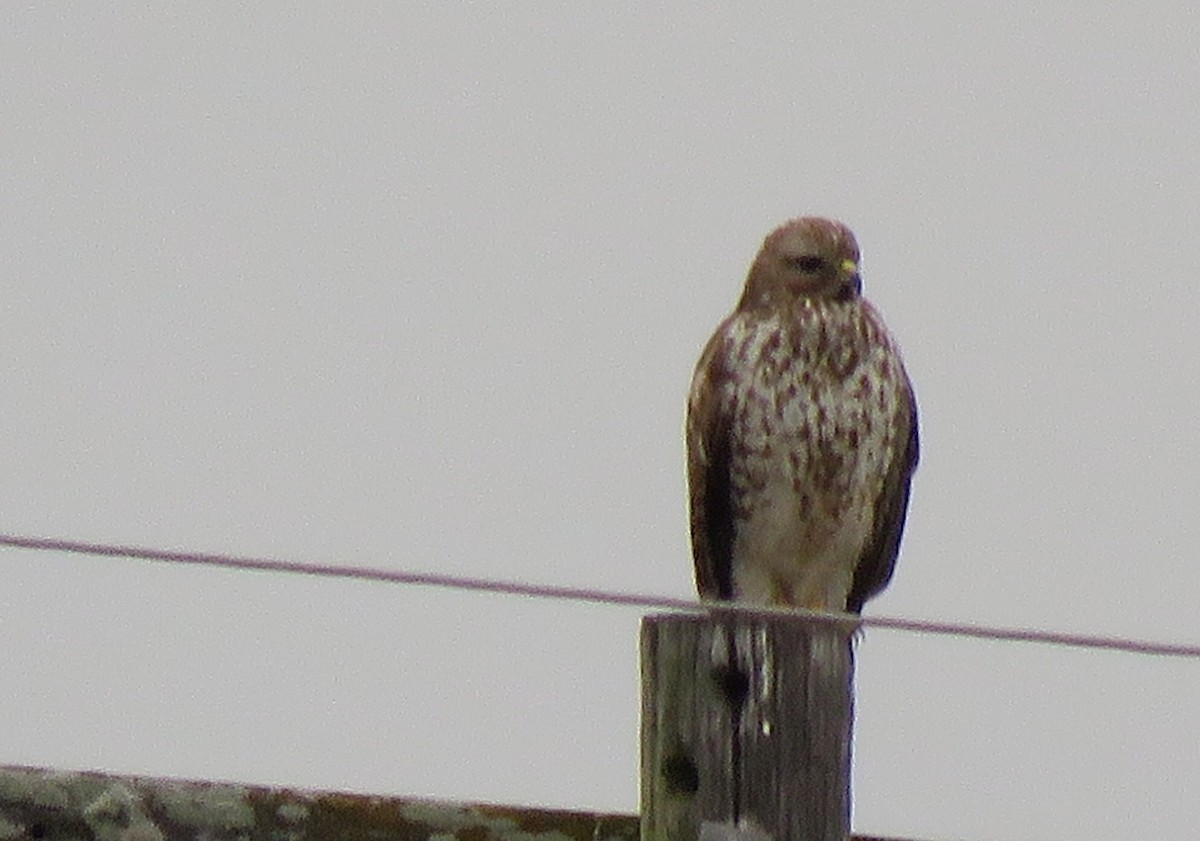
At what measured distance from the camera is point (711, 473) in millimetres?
7109

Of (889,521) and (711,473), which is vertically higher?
(711,473)

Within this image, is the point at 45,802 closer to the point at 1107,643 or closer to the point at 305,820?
the point at 305,820

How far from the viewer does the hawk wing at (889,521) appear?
7145 mm

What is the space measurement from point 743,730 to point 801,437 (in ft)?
11.9

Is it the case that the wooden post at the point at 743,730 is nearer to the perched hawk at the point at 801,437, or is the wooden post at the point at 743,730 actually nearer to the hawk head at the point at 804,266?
the perched hawk at the point at 801,437

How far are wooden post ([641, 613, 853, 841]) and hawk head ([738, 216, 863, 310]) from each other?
3.92 metres

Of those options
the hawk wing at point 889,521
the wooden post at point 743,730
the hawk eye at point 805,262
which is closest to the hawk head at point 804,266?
the hawk eye at point 805,262

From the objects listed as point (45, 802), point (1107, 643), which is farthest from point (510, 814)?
point (1107, 643)

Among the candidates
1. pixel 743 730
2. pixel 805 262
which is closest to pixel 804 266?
pixel 805 262

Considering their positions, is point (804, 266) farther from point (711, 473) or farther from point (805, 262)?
point (711, 473)

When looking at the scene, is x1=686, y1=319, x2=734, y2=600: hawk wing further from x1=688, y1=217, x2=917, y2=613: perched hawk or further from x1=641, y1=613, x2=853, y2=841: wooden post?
x1=641, y1=613, x2=853, y2=841: wooden post

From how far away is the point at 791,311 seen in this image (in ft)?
23.7

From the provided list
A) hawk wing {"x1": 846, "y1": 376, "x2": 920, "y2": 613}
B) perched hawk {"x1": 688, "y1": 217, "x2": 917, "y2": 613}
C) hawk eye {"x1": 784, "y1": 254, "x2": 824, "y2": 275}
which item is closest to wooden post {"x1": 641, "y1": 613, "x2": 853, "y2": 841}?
perched hawk {"x1": 688, "y1": 217, "x2": 917, "y2": 613}

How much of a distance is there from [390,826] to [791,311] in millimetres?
4044
